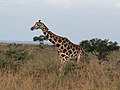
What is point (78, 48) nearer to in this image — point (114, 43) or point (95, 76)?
A: point (95, 76)

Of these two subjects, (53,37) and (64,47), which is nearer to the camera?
(64,47)

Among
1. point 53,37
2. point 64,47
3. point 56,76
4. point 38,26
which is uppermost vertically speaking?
point 38,26

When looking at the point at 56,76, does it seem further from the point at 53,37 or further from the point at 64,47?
the point at 53,37

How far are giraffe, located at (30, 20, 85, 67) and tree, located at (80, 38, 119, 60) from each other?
7945mm

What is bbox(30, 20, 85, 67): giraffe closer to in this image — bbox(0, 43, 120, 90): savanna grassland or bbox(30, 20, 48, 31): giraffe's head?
bbox(30, 20, 48, 31): giraffe's head

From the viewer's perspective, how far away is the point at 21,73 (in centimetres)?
930

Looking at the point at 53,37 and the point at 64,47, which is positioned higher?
the point at 53,37

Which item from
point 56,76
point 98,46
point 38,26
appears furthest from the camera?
point 98,46

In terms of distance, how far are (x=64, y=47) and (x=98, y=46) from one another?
8775 millimetres

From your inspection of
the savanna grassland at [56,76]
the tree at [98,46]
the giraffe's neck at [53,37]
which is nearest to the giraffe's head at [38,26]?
the giraffe's neck at [53,37]

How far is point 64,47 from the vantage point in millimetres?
12547

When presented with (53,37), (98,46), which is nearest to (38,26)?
(53,37)

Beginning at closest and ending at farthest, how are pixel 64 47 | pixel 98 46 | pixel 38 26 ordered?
pixel 64 47
pixel 38 26
pixel 98 46

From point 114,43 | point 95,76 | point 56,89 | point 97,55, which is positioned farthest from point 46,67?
point 114,43
